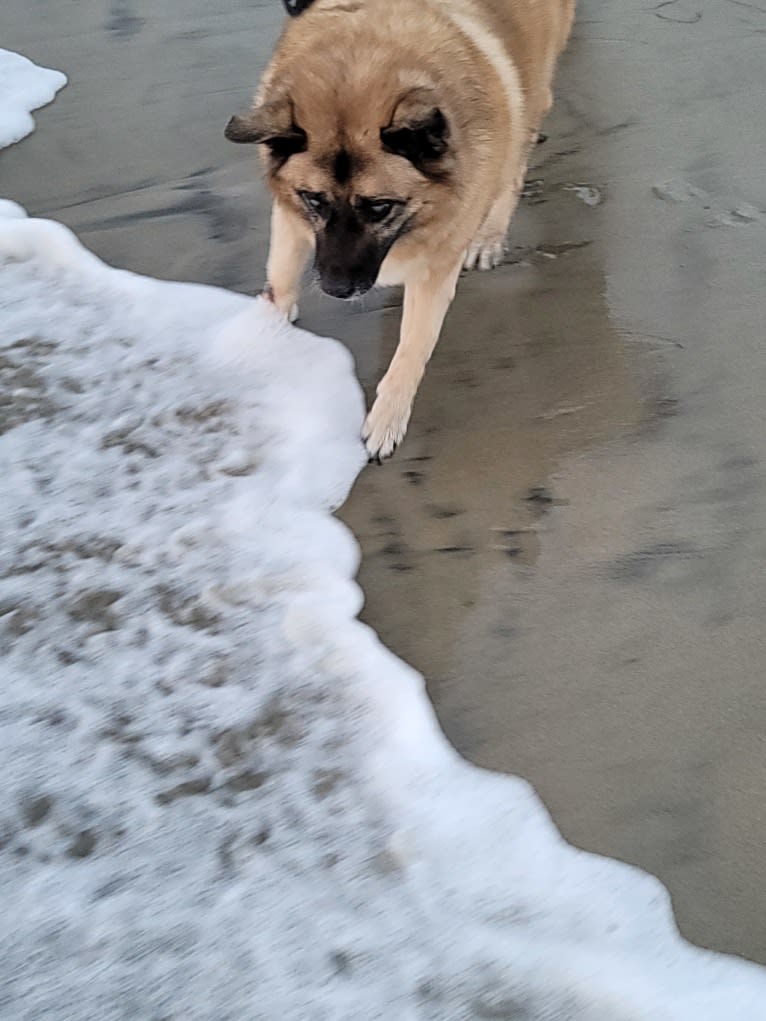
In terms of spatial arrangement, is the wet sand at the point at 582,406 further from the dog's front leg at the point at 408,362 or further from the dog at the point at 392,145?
the dog at the point at 392,145

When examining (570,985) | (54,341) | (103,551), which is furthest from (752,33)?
(570,985)

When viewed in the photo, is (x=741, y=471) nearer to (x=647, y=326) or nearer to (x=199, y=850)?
(x=647, y=326)

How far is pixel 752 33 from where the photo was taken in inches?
151

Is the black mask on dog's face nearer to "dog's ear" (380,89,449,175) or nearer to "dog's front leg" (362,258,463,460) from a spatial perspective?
"dog's ear" (380,89,449,175)

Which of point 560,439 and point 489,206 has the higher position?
point 489,206

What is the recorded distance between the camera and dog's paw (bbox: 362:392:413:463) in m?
2.28

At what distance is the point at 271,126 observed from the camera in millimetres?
1985

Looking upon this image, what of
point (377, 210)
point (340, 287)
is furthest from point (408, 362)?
point (377, 210)

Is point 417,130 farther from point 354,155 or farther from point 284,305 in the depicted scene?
point 284,305

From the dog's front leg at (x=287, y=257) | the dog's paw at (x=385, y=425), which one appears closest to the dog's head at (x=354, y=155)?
the dog's front leg at (x=287, y=257)

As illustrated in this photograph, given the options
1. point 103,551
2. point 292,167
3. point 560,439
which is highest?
point 292,167

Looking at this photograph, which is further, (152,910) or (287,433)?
(287,433)

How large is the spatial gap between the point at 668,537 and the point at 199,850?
3.95 feet

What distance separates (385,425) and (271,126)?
737mm
